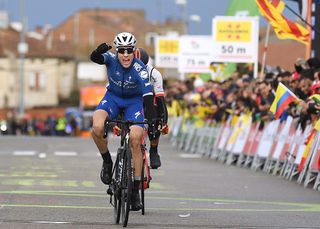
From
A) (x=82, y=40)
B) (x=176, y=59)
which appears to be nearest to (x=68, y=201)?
(x=176, y=59)

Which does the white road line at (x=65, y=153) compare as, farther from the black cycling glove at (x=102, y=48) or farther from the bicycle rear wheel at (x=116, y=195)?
the bicycle rear wheel at (x=116, y=195)

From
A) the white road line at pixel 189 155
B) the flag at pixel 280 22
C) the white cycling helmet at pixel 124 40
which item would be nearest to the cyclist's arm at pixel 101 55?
the white cycling helmet at pixel 124 40

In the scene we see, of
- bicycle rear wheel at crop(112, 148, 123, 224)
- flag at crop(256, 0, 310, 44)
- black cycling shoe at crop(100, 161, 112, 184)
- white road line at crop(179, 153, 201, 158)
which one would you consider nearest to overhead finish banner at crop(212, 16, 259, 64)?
white road line at crop(179, 153, 201, 158)

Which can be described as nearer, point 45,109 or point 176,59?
point 176,59

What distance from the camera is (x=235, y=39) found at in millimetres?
29172

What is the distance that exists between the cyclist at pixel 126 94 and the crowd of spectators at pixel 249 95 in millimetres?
5493

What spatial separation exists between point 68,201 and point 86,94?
70.9 meters

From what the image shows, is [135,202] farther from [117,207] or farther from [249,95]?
[249,95]

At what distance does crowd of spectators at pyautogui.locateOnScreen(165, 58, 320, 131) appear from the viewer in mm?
20562

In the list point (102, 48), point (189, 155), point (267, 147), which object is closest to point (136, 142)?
point (102, 48)

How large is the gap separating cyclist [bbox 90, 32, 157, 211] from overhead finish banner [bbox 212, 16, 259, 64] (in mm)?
15194

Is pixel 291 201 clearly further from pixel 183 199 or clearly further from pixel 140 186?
pixel 140 186

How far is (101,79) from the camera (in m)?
126

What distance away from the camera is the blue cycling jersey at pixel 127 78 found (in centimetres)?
1294
